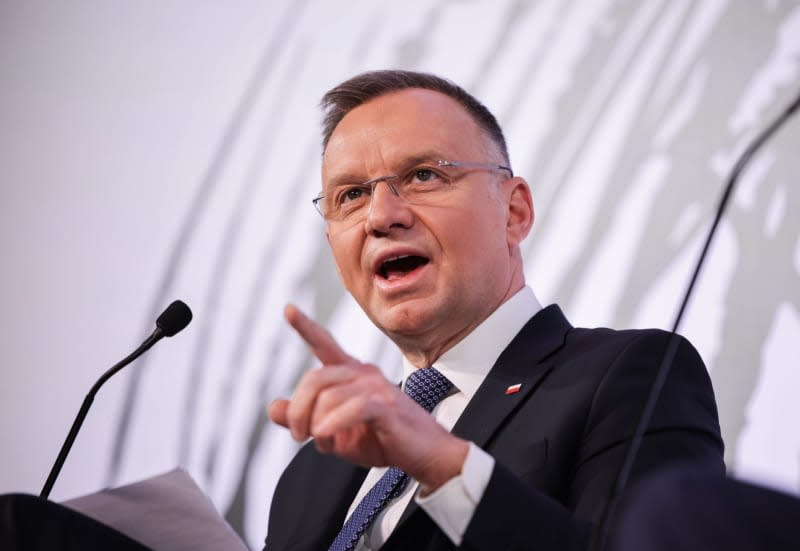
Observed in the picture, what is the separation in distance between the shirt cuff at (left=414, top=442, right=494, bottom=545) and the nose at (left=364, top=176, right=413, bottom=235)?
677mm

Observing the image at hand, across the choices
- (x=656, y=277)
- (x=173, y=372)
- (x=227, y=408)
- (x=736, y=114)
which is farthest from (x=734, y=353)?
(x=173, y=372)

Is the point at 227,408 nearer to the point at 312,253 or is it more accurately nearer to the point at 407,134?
the point at 312,253

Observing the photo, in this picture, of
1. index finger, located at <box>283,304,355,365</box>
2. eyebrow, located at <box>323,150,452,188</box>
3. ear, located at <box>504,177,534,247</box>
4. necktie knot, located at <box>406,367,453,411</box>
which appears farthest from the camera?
ear, located at <box>504,177,534,247</box>

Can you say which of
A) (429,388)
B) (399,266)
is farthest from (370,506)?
(399,266)

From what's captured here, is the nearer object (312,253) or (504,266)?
(504,266)

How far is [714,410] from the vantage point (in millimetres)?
1179

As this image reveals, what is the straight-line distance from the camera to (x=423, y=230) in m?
1.50

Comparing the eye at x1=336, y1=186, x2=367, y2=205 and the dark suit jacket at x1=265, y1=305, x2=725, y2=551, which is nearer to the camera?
the dark suit jacket at x1=265, y1=305, x2=725, y2=551

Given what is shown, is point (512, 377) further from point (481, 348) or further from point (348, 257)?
point (348, 257)

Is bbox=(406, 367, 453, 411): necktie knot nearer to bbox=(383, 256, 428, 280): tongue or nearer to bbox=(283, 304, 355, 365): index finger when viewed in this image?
bbox=(383, 256, 428, 280): tongue

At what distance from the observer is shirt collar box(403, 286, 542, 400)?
57.4 inches

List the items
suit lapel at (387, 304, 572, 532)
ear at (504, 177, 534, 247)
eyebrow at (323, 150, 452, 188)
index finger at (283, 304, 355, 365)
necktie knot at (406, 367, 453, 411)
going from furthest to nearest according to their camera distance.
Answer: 1. ear at (504, 177, 534, 247)
2. eyebrow at (323, 150, 452, 188)
3. necktie knot at (406, 367, 453, 411)
4. suit lapel at (387, 304, 572, 532)
5. index finger at (283, 304, 355, 365)

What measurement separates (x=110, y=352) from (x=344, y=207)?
110cm

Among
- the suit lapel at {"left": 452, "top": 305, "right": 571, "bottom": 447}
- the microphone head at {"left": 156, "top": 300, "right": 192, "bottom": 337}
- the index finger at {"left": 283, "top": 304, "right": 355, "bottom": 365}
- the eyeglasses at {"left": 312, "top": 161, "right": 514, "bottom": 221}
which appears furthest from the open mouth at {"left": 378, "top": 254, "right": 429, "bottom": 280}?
the index finger at {"left": 283, "top": 304, "right": 355, "bottom": 365}
